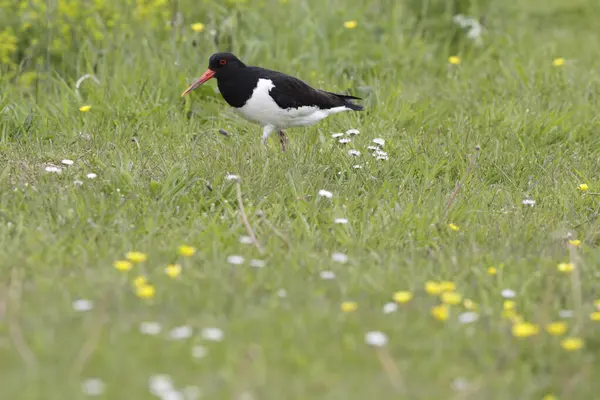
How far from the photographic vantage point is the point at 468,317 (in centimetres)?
351

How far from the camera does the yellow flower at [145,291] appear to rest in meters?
3.39

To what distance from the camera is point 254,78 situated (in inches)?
245

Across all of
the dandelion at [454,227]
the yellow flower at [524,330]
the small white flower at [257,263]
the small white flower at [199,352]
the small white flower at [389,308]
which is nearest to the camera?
the small white flower at [199,352]

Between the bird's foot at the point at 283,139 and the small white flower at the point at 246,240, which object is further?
the bird's foot at the point at 283,139

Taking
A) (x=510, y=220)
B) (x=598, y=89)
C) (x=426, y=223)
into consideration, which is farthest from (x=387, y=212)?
(x=598, y=89)

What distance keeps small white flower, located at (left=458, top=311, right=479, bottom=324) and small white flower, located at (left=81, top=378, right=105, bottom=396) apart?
1.37 meters

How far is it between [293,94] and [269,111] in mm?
199

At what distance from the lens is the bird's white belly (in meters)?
6.11

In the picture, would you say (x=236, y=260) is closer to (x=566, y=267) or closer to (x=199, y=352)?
(x=199, y=352)

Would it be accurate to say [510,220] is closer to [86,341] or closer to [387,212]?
[387,212]

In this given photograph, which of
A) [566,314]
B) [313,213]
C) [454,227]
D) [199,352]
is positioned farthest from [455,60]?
[199,352]

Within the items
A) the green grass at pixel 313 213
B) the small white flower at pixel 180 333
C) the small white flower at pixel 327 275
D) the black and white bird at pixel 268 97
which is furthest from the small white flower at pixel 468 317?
the black and white bird at pixel 268 97

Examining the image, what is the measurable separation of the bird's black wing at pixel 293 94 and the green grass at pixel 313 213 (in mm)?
256

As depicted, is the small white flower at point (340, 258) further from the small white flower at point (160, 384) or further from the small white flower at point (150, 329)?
the small white flower at point (160, 384)
